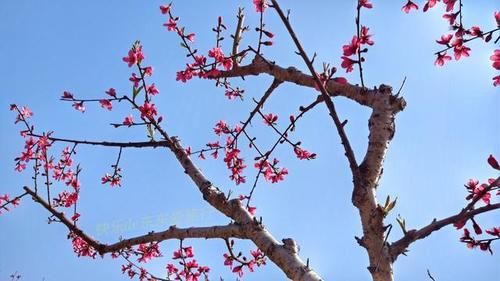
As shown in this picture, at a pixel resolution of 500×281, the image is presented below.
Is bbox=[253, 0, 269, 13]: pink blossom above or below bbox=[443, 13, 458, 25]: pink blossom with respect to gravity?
above

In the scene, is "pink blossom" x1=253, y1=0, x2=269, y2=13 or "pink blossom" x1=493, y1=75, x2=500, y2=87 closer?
"pink blossom" x1=493, y1=75, x2=500, y2=87

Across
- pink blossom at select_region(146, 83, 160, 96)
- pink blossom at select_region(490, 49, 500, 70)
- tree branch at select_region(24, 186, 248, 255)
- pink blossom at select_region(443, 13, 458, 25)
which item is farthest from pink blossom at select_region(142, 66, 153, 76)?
pink blossom at select_region(490, 49, 500, 70)

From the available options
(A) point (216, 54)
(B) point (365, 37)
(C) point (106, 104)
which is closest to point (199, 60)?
(A) point (216, 54)

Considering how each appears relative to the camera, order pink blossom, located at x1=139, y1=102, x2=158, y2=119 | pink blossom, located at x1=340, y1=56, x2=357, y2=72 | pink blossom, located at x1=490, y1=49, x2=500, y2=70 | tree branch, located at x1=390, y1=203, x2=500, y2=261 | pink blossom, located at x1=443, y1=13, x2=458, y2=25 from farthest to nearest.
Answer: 1. pink blossom, located at x1=139, y1=102, x2=158, y2=119
2. pink blossom, located at x1=443, y1=13, x2=458, y2=25
3. pink blossom, located at x1=340, y1=56, x2=357, y2=72
4. pink blossom, located at x1=490, y1=49, x2=500, y2=70
5. tree branch, located at x1=390, y1=203, x2=500, y2=261

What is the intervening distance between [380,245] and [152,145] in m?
2.22

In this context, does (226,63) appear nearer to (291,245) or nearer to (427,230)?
(291,245)

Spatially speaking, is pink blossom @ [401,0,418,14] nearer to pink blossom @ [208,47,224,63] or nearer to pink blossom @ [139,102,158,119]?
pink blossom @ [208,47,224,63]

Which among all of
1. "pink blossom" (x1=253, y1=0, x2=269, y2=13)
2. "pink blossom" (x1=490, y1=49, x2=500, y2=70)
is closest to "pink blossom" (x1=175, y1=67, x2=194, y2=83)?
"pink blossom" (x1=253, y1=0, x2=269, y2=13)

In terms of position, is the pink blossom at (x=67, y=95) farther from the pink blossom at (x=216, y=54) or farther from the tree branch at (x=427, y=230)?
the tree branch at (x=427, y=230)

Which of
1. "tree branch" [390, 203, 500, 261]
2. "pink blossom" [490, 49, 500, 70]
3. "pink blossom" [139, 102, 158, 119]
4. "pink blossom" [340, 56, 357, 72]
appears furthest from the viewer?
"pink blossom" [139, 102, 158, 119]

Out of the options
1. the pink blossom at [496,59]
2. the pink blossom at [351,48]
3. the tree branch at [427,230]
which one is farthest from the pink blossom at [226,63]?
the tree branch at [427,230]

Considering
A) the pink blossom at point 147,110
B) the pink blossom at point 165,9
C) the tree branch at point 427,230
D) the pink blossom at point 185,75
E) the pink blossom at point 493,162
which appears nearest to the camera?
the tree branch at point 427,230

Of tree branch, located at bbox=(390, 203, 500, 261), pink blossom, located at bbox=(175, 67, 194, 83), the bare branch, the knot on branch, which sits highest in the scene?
pink blossom, located at bbox=(175, 67, 194, 83)

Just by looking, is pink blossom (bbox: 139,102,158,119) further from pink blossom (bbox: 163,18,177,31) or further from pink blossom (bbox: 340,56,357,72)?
pink blossom (bbox: 340,56,357,72)
